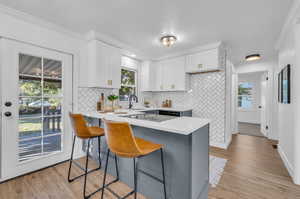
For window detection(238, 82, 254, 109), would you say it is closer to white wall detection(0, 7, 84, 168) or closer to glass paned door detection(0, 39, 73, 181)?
white wall detection(0, 7, 84, 168)

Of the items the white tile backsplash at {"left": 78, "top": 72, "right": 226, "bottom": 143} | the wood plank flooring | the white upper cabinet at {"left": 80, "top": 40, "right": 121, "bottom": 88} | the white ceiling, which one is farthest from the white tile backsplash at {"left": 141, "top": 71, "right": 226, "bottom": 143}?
the white upper cabinet at {"left": 80, "top": 40, "right": 121, "bottom": 88}

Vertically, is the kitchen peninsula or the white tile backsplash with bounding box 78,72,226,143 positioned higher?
the white tile backsplash with bounding box 78,72,226,143

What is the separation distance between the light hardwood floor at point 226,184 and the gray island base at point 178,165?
1.18 ft

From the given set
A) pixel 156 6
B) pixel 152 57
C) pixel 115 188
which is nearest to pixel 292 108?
pixel 156 6

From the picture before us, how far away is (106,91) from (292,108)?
3.41m

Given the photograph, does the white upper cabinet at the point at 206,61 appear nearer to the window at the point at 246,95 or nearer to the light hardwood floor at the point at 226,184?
the light hardwood floor at the point at 226,184

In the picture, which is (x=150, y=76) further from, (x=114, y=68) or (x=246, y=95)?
(x=246, y=95)

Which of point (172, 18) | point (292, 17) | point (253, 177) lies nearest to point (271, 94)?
point (292, 17)

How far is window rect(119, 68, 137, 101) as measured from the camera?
3.77m

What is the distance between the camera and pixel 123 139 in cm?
122

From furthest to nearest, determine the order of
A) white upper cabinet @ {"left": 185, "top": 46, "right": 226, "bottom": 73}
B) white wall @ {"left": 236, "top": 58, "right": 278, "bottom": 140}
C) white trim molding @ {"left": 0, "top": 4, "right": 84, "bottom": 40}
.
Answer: white wall @ {"left": 236, "top": 58, "right": 278, "bottom": 140}
white upper cabinet @ {"left": 185, "top": 46, "right": 226, "bottom": 73}
white trim molding @ {"left": 0, "top": 4, "right": 84, "bottom": 40}

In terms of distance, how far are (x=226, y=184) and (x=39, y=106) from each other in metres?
3.13

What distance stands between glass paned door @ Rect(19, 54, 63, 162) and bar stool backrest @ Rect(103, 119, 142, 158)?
5.63 feet

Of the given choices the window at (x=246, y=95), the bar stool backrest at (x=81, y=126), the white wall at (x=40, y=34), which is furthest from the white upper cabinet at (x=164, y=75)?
the window at (x=246, y=95)
